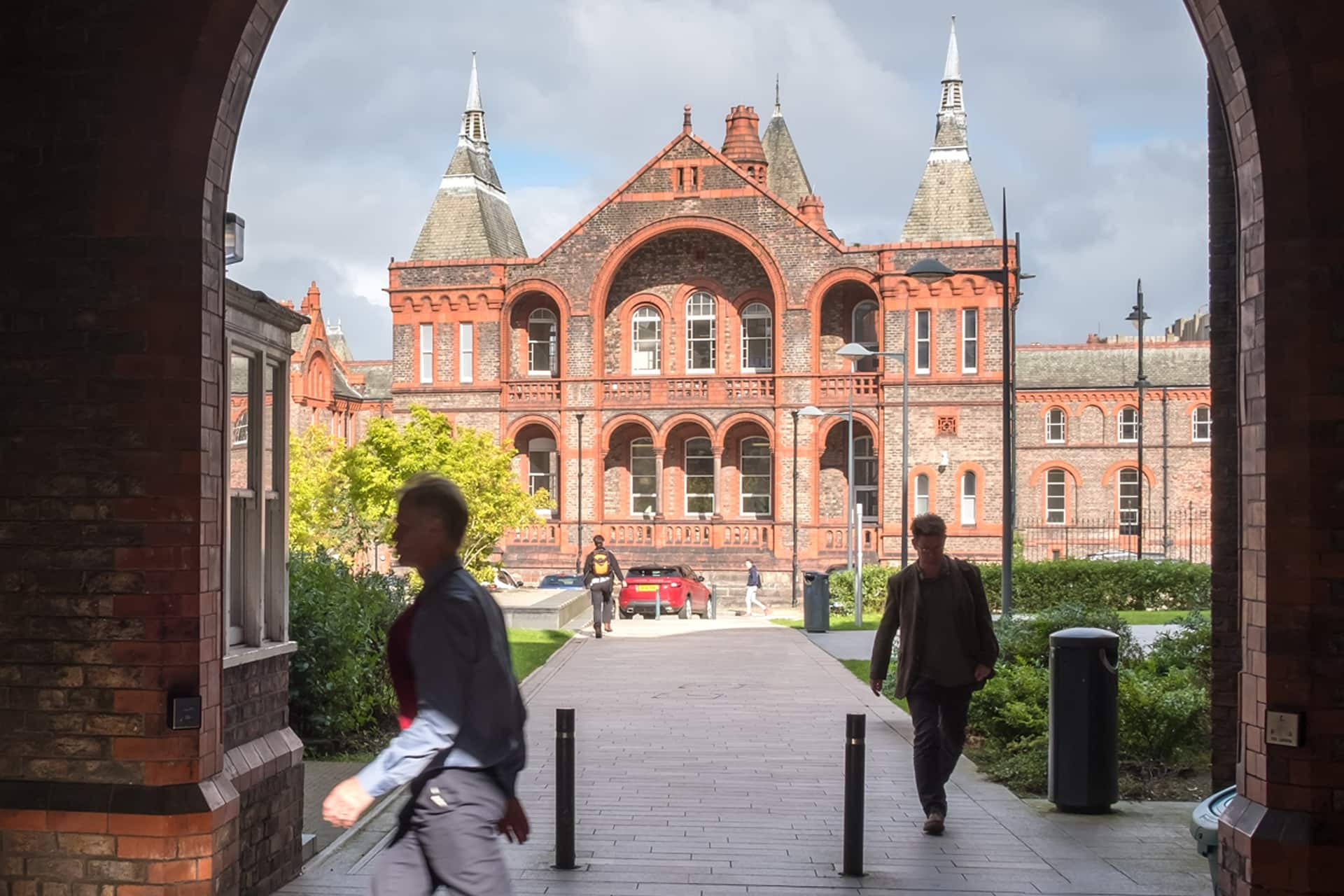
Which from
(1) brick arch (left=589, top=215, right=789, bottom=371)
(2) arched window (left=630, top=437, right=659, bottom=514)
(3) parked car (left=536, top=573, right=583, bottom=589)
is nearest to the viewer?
(3) parked car (left=536, top=573, right=583, bottom=589)

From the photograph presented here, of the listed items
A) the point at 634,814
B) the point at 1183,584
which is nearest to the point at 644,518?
the point at 1183,584

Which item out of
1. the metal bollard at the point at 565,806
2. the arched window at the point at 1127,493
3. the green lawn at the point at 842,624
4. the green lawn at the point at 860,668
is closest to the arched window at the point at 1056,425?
the arched window at the point at 1127,493

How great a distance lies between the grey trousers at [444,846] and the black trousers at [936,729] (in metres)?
4.74

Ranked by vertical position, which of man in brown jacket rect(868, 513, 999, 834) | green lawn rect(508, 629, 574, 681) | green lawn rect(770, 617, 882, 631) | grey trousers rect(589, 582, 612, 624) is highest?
man in brown jacket rect(868, 513, 999, 834)

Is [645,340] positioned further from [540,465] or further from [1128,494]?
[1128,494]

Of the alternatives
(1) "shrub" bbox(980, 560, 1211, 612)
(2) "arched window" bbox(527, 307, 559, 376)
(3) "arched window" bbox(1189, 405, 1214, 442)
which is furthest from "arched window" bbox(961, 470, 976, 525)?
(3) "arched window" bbox(1189, 405, 1214, 442)

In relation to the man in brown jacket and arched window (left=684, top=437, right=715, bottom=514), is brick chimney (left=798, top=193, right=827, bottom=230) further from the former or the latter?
the man in brown jacket

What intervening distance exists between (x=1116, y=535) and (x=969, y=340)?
2072cm

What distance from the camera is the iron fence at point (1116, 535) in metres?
63.7

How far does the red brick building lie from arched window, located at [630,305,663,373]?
63 millimetres

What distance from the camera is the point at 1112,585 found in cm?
3381

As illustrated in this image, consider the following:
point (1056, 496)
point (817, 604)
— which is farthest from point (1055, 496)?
point (817, 604)

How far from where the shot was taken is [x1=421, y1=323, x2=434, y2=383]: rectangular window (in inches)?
2000

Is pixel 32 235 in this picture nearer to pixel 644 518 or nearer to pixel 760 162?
pixel 644 518
